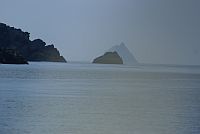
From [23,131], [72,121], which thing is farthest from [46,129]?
[72,121]

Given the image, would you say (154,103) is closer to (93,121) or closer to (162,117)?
(162,117)

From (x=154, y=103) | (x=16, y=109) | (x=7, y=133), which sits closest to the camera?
(x=7, y=133)

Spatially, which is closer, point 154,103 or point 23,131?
point 23,131

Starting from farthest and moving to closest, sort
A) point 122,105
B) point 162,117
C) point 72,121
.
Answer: point 122,105 < point 162,117 < point 72,121

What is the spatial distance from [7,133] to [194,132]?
14.5m

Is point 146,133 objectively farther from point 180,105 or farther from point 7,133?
point 180,105

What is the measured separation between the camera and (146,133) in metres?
40.3

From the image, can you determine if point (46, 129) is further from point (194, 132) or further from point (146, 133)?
point (194, 132)

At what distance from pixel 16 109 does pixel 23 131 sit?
1516 cm

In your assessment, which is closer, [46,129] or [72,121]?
[46,129]

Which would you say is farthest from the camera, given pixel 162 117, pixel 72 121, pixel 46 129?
pixel 162 117

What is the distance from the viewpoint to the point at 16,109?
54281 mm

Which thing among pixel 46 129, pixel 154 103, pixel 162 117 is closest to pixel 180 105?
pixel 154 103

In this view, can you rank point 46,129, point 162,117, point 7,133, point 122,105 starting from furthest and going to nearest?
point 122,105 < point 162,117 < point 46,129 < point 7,133
